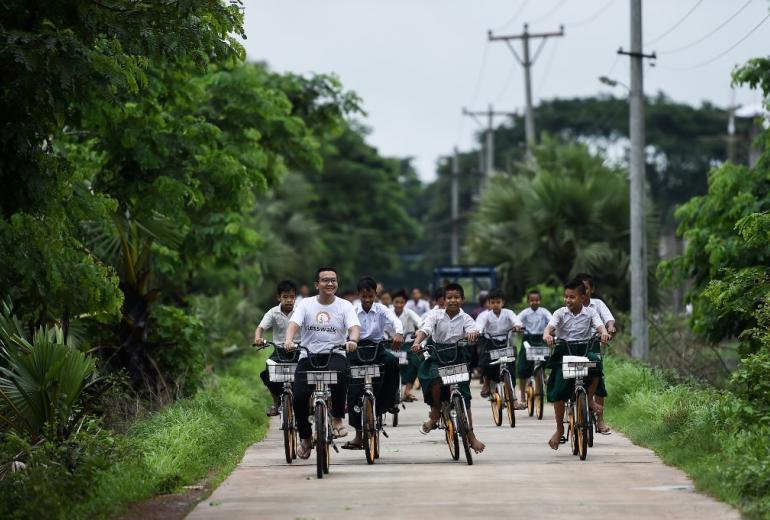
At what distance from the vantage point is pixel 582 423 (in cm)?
1511

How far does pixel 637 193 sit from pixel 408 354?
5702 mm

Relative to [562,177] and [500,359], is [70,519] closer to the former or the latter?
[500,359]

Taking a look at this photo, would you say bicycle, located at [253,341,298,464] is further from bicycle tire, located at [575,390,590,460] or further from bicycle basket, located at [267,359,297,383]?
bicycle tire, located at [575,390,590,460]

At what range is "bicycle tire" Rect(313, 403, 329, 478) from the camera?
13719 mm

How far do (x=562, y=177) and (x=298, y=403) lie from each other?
2582cm

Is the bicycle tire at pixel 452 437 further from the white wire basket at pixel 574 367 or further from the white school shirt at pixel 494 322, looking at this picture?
the white school shirt at pixel 494 322

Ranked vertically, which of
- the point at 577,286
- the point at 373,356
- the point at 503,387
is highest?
the point at 577,286

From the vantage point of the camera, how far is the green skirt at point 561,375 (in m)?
15.8

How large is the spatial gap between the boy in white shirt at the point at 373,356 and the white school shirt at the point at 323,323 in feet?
2.01

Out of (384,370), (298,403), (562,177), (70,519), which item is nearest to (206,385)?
(384,370)

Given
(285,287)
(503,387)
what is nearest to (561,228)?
(503,387)

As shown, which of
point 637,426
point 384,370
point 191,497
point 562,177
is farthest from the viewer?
point 562,177

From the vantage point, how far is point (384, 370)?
1653 centimetres

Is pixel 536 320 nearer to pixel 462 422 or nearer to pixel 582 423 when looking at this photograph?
pixel 582 423
